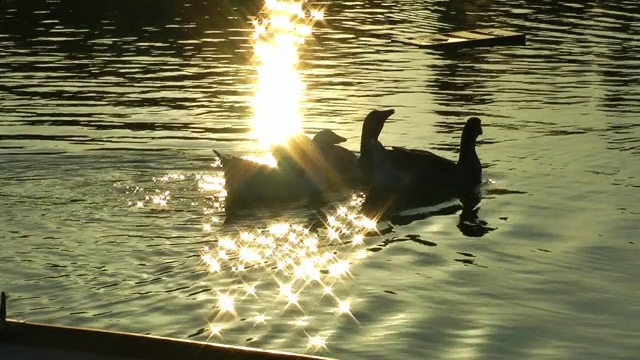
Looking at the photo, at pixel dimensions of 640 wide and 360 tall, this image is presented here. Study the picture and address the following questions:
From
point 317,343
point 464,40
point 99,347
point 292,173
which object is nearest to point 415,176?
point 292,173

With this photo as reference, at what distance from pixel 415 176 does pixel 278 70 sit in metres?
14.5

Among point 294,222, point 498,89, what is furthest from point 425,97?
point 294,222

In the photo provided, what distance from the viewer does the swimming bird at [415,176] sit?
20.2 metres

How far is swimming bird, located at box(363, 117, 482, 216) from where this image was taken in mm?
20247

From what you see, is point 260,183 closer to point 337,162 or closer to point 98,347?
point 337,162

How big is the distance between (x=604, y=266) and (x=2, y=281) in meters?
7.06

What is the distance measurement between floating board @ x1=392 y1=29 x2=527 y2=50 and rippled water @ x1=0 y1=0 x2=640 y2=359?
2.03 ft

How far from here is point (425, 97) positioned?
2953 centimetres

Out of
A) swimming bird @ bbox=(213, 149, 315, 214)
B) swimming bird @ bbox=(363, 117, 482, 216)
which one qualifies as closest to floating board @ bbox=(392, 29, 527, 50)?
swimming bird @ bbox=(363, 117, 482, 216)

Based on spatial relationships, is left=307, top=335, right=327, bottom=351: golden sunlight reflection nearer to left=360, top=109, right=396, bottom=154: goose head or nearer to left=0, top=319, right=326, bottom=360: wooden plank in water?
left=0, top=319, right=326, bottom=360: wooden plank in water

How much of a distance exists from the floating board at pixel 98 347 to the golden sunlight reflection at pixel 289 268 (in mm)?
2825

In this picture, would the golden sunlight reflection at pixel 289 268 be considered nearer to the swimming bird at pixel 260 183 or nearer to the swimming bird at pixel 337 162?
the swimming bird at pixel 260 183

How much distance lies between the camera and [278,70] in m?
34.4

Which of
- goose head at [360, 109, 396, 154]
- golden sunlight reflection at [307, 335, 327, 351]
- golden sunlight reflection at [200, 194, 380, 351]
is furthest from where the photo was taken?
goose head at [360, 109, 396, 154]
